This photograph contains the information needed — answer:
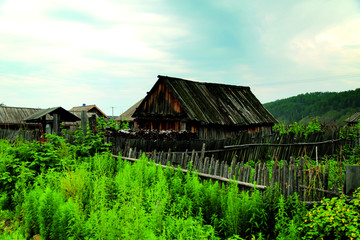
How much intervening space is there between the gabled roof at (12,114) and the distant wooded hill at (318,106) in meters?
67.6

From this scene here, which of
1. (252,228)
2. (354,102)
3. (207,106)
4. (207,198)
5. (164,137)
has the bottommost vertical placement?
(252,228)

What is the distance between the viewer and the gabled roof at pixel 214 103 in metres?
16.8

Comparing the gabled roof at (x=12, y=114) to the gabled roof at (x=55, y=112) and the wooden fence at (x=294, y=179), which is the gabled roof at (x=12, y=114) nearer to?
the gabled roof at (x=55, y=112)

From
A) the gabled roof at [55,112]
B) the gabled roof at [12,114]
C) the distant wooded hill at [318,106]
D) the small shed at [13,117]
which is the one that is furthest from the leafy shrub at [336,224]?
the distant wooded hill at [318,106]

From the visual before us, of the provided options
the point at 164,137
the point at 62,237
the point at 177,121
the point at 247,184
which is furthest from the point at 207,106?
the point at 62,237

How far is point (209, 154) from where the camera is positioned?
36.6 feet

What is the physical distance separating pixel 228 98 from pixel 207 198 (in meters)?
17.1

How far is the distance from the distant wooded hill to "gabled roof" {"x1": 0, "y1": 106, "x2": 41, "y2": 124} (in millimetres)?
67568

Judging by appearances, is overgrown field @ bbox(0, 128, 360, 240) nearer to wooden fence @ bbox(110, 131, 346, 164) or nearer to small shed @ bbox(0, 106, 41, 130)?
wooden fence @ bbox(110, 131, 346, 164)

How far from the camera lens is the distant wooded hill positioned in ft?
268

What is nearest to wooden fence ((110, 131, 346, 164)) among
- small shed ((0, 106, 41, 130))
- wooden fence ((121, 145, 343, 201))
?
wooden fence ((121, 145, 343, 201))

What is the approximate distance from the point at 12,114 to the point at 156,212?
37674 millimetres

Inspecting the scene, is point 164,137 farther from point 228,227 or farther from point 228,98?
point 228,98

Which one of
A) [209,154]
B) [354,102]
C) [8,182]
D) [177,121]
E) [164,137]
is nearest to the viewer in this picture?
[8,182]
